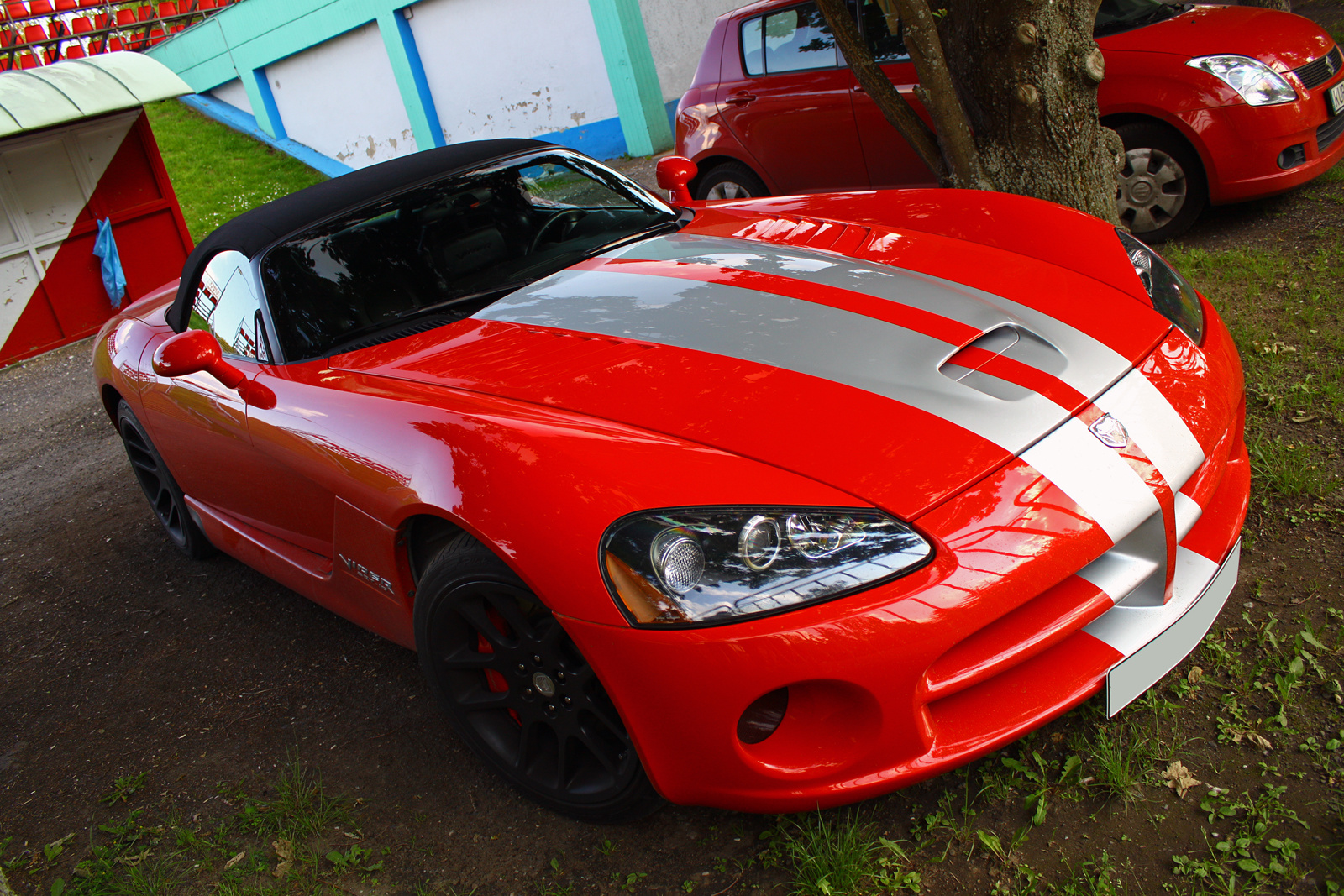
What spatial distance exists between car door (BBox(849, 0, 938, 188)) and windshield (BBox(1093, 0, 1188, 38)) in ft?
3.16

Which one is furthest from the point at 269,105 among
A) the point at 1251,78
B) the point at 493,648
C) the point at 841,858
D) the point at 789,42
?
the point at 841,858

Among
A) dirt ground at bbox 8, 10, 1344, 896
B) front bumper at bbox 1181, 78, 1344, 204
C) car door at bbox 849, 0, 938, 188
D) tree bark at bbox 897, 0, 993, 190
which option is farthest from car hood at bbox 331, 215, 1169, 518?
car door at bbox 849, 0, 938, 188

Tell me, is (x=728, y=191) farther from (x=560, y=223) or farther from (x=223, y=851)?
(x=223, y=851)

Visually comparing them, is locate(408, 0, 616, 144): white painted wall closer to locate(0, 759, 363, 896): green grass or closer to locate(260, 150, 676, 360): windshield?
locate(260, 150, 676, 360): windshield

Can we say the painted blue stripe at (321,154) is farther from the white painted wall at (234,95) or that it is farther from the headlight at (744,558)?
the headlight at (744,558)

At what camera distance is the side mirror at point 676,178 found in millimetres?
3608

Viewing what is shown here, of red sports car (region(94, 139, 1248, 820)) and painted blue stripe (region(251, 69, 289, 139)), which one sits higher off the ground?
painted blue stripe (region(251, 69, 289, 139))

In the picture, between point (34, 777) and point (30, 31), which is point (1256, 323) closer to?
point (34, 777)

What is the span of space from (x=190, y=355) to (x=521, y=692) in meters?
1.31

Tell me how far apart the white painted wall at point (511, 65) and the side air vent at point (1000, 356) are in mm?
9310

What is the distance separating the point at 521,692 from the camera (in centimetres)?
211

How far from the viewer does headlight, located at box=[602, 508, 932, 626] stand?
1.65m

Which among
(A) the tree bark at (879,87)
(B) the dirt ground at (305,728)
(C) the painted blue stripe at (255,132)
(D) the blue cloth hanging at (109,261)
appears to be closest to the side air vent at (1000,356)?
(B) the dirt ground at (305,728)

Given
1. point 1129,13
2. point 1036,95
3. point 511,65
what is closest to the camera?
point 1036,95
